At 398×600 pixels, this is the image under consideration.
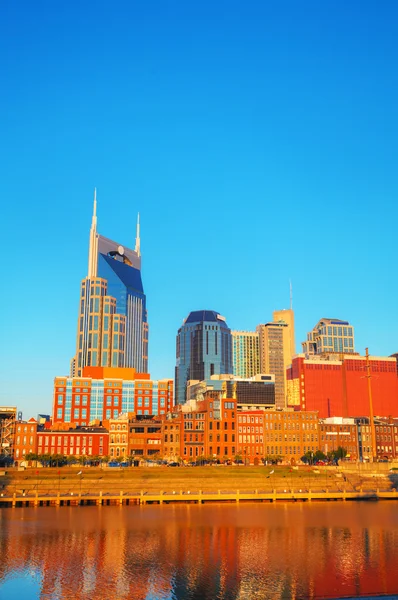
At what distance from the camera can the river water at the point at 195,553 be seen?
5347 centimetres

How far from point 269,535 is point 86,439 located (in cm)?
10984

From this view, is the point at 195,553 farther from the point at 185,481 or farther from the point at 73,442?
the point at 73,442

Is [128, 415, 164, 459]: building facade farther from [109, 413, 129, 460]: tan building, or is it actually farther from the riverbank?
the riverbank

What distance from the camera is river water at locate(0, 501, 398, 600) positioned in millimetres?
53469

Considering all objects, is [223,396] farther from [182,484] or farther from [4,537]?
[4,537]

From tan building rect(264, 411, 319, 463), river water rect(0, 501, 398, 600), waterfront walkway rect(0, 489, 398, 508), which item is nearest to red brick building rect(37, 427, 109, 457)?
tan building rect(264, 411, 319, 463)

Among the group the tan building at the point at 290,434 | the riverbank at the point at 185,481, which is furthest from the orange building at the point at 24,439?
the tan building at the point at 290,434

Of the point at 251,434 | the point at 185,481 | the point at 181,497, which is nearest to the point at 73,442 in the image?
the point at 251,434

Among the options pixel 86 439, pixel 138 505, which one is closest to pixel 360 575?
pixel 138 505

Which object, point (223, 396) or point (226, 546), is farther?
point (223, 396)

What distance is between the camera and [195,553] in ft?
223

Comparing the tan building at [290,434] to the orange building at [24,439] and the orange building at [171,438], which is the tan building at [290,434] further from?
the orange building at [24,439]

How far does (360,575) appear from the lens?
57562 mm

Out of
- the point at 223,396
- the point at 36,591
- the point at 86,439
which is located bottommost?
the point at 36,591
